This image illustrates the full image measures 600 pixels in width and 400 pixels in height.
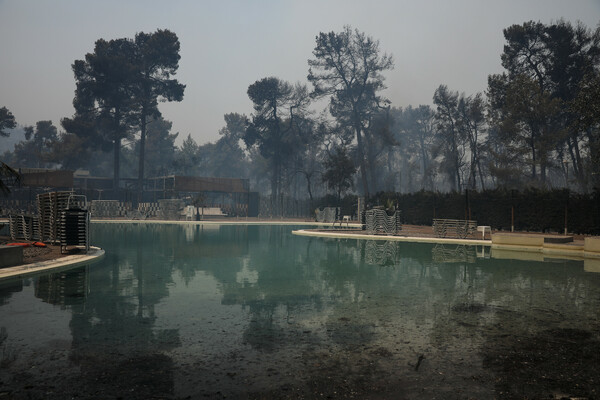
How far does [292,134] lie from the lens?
60844 mm

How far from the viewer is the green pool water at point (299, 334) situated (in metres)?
4.09

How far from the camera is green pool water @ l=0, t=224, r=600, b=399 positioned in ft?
13.4

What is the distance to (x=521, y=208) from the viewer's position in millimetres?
23625

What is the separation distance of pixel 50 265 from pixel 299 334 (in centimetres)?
851

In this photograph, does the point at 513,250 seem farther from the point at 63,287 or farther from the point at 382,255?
the point at 63,287

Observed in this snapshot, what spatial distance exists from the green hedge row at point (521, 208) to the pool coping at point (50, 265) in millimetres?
17721

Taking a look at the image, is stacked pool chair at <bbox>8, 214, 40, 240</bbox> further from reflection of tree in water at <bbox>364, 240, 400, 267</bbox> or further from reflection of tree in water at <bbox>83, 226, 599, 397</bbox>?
reflection of tree in water at <bbox>364, 240, 400, 267</bbox>

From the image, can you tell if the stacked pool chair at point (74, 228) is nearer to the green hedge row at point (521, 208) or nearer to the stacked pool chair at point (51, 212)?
the stacked pool chair at point (51, 212)

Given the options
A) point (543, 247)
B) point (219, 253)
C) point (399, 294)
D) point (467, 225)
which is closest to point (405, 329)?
point (399, 294)

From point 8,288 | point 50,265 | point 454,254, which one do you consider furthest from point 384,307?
point 454,254

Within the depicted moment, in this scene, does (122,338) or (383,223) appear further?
(383,223)

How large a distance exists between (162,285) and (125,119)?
152 ft

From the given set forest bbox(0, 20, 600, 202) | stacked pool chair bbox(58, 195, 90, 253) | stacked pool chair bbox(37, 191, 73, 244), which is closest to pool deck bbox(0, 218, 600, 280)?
stacked pool chair bbox(58, 195, 90, 253)

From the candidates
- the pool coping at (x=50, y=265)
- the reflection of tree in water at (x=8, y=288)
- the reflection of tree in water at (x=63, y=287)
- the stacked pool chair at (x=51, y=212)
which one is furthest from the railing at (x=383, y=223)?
the reflection of tree in water at (x=8, y=288)
